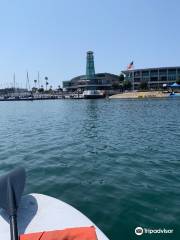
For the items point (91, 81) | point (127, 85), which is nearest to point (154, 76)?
point (127, 85)

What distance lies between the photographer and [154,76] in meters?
150

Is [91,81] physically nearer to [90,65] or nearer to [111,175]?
[90,65]

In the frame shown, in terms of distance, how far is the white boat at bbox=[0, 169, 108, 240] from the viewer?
188 inches

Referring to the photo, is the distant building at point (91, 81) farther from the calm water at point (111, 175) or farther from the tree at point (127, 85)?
the calm water at point (111, 175)

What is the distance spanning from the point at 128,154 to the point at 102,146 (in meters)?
2.77

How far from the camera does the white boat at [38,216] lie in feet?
15.7

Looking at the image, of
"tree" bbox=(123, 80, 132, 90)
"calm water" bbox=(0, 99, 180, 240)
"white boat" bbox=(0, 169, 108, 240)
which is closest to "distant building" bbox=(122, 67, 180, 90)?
"tree" bbox=(123, 80, 132, 90)

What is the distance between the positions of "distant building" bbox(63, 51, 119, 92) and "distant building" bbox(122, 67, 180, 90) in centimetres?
1089

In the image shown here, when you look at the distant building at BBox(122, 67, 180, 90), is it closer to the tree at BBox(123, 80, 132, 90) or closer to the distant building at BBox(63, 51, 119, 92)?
the tree at BBox(123, 80, 132, 90)

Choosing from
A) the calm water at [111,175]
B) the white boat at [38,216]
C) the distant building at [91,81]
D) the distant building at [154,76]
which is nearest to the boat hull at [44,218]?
the white boat at [38,216]

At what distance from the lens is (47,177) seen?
10.3 metres

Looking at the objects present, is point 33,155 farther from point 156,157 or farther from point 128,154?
point 156,157

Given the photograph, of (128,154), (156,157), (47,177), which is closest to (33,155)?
(47,177)

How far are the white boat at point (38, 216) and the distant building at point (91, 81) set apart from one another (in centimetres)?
14242
